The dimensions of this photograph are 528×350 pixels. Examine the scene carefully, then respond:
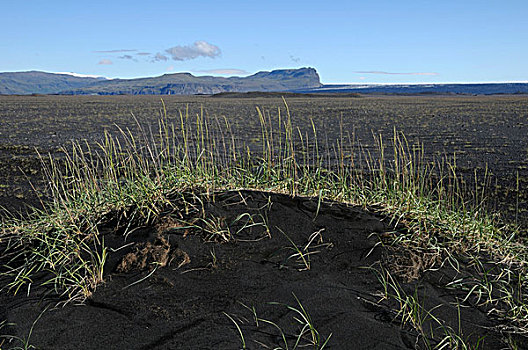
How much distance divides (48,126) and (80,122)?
175 cm

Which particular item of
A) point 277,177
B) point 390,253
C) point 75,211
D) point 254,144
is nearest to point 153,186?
point 75,211

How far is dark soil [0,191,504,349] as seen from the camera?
6.95ft

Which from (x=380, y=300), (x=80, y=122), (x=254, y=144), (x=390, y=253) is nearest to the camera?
(x=380, y=300)

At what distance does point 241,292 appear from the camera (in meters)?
2.41

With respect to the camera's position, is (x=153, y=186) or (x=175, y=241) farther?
(x=153, y=186)

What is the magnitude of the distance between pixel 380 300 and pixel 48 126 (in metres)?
16.9

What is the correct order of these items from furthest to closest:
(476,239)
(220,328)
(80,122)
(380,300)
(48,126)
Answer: (80,122) → (48,126) → (476,239) → (380,300) → (220,328)

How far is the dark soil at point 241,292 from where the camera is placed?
2117 millimetres

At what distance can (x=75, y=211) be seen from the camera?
3.48 metres

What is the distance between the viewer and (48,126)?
1675cm

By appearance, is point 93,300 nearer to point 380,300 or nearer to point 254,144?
point 380,300

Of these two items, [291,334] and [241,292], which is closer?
[291,334]

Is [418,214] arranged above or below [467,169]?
above

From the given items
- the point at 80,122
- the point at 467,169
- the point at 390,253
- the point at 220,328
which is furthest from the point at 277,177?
the point at 80,122
